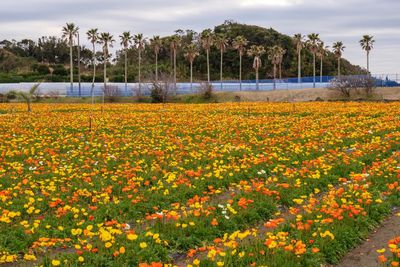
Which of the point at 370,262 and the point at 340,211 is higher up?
the point at 340,211

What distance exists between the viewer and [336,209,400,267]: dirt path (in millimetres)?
7285

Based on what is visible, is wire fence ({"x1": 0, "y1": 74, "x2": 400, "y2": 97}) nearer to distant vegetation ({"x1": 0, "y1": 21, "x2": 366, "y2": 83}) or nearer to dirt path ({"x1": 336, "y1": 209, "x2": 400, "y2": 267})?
distant vegetation ({"x1": 0, "y1": 21, "x2": 366, "y2": 83})

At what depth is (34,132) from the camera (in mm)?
22578

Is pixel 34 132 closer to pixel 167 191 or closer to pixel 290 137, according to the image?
pixel 290 137

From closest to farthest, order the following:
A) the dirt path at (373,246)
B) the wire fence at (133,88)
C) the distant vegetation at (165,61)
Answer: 1. the dirt path at (373,246)
2. the wire fence at (133,88)
3. the distant vegetation at (165,61)

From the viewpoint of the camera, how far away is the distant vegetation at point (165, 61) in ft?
381

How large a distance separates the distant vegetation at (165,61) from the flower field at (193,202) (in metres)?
94.3

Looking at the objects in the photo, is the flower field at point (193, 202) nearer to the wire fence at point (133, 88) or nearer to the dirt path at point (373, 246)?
the dirt path at point (373, 246)

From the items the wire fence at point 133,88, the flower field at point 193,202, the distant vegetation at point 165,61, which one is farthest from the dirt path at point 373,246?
the distant vegetation at point 165,61

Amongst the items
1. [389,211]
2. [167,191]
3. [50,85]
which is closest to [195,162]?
[167,191]

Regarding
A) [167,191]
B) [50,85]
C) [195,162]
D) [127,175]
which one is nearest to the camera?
[167,191]

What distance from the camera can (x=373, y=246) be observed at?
793 centimetres

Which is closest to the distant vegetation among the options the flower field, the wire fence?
the wire fence

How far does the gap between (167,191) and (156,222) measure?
1.92 m
